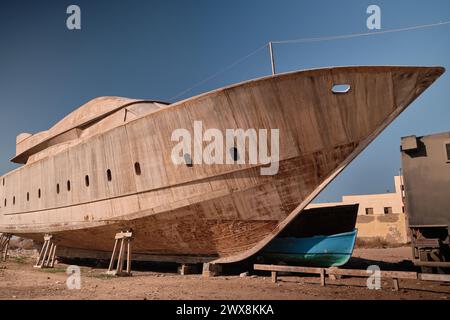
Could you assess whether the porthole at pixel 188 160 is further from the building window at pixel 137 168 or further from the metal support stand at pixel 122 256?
the metal support stand at pixel 122 256

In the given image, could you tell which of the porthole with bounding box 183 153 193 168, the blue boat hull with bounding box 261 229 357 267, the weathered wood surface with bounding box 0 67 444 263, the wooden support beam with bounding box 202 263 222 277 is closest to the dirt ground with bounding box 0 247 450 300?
the wooden support beam with bounding box 202 263 222 277

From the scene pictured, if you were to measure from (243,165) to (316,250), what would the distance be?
9.65 ft

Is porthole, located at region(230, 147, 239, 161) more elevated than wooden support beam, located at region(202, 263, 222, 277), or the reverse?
porthole, located at region(230, 147, 239, 161)

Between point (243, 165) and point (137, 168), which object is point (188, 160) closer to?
point (243, 165)

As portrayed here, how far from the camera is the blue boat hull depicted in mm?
8828

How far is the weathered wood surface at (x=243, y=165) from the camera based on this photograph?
802 cm

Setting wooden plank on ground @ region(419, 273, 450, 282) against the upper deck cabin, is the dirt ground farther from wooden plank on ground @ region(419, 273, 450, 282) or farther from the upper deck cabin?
the upper deck cabin

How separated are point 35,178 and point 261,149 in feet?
35.4

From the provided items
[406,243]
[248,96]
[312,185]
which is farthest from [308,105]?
[406,243]

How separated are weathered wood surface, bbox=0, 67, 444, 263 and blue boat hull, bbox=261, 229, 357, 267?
1.14m

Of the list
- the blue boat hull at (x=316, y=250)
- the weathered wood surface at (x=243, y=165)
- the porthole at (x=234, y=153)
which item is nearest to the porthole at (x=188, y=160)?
the weathered wood surface at (x=243, y=165)

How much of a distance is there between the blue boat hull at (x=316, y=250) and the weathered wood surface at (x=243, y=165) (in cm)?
114

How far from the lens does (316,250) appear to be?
29.7 feet

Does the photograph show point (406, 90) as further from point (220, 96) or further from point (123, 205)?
point (123, 205)
